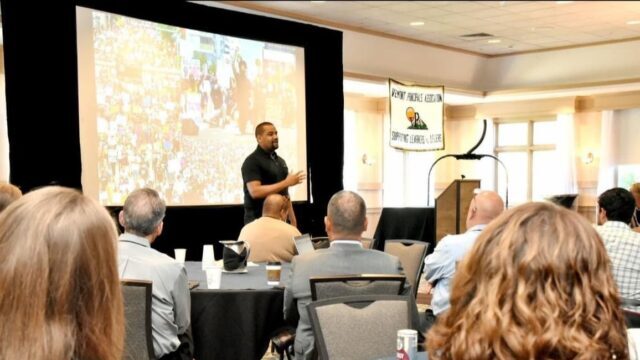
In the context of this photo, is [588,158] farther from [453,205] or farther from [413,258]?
[413,258]

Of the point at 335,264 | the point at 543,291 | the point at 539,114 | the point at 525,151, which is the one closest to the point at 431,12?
the point at 543,291

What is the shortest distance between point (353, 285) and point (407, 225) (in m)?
5.79

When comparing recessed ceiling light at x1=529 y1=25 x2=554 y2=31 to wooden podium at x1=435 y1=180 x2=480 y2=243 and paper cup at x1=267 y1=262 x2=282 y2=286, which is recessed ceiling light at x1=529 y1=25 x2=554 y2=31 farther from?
wooden podium at x1=435 y1=180 x2=480 y2=243

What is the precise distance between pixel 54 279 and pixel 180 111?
17.4 ft

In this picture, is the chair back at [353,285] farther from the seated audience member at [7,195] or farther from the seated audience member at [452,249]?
the seated audience member at [7,195]

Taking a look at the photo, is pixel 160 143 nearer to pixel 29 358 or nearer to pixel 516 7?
pixel 29 358

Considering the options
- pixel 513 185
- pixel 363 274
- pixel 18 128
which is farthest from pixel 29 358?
pixel 513 185

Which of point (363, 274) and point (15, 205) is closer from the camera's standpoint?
point (15, 205)

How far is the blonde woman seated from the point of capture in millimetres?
922

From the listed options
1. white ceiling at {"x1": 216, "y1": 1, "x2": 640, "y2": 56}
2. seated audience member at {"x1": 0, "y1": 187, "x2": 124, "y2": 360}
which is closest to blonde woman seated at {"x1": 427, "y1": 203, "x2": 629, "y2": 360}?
white ceiling at {"x1": 216, "y1": 1, "x2": 640, "y2": 56}

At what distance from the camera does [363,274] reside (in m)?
3.24

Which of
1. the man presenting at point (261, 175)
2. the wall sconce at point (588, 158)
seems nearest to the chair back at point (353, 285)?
the man presenting at point (261, 175)

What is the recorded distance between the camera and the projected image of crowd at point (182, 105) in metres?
5.80

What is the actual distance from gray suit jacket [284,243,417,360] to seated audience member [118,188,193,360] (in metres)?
0.51
